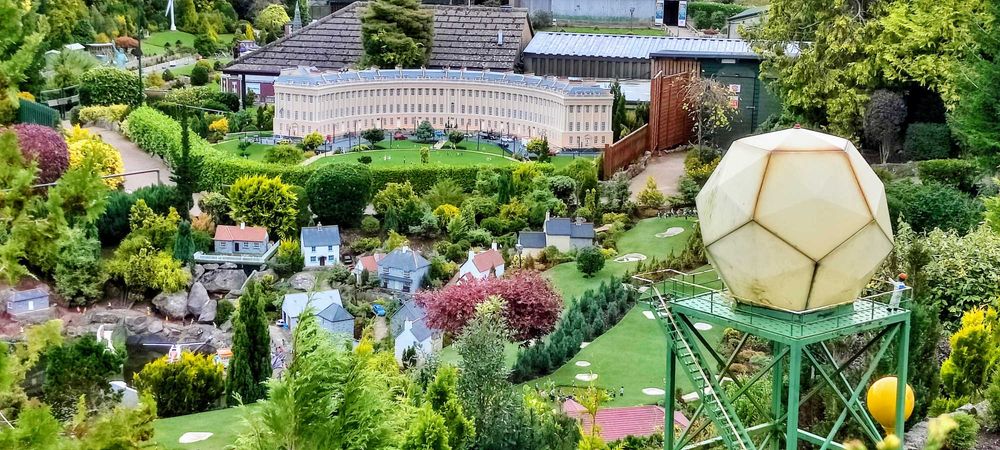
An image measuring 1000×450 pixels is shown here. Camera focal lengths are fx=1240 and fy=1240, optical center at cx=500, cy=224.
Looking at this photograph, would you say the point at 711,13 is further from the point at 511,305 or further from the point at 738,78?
A: the point at 511,305

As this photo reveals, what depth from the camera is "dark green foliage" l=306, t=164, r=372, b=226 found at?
3931 cm

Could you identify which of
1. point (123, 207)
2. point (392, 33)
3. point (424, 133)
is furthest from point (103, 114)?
point (123, 207)

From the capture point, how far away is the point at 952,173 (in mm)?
36938

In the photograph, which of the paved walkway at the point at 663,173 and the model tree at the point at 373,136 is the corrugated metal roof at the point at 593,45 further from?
the model tree at the point at 373,136

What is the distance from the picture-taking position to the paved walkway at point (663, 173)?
4259 centimetres

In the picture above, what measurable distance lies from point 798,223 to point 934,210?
19.0 metres

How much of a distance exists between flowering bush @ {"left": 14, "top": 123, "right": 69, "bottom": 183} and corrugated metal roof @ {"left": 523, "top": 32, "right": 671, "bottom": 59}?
933 inches

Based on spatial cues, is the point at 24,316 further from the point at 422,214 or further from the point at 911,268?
the point at 911,268

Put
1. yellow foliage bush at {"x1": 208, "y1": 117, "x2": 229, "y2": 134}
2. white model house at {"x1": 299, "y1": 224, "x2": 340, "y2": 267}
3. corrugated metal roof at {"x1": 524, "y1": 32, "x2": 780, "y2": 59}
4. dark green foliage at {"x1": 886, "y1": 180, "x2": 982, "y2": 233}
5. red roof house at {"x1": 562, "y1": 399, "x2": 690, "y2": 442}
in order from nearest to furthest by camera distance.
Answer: red roof house at {"x1": 562, "y1": 399, "x2": 690, "y2": 442} → dark green foliage at {"x1": 886, "y1": 180, "x2": 982, "y2": 233} → white model house at {"x1": 299, "y1": 224, "x2": 340, "y2": 267} → yellow foliage bush at {"x1": 208, "y1": 117, "x2": 229, "y2": 134} → corrugated metal roof at {"x1": 524, "y1": 32, "x2": 780, "y2": 59}

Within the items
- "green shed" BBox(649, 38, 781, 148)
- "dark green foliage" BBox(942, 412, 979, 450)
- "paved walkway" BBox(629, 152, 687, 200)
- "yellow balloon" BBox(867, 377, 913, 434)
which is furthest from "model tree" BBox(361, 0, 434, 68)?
"yellow balloon" BBox(867, 377, 913, 434)

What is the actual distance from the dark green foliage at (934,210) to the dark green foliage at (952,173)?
3.65 metres

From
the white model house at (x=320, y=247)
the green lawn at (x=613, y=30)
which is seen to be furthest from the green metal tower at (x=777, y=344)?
the green lawn at (x=613, y=30)

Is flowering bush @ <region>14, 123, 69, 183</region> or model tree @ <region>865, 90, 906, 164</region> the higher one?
model tree @ <region>865, 90, 906, 164</region>

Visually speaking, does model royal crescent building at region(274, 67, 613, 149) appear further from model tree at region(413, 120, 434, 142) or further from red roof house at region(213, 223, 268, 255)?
red roof house at region(213, 223, 268, 255)
